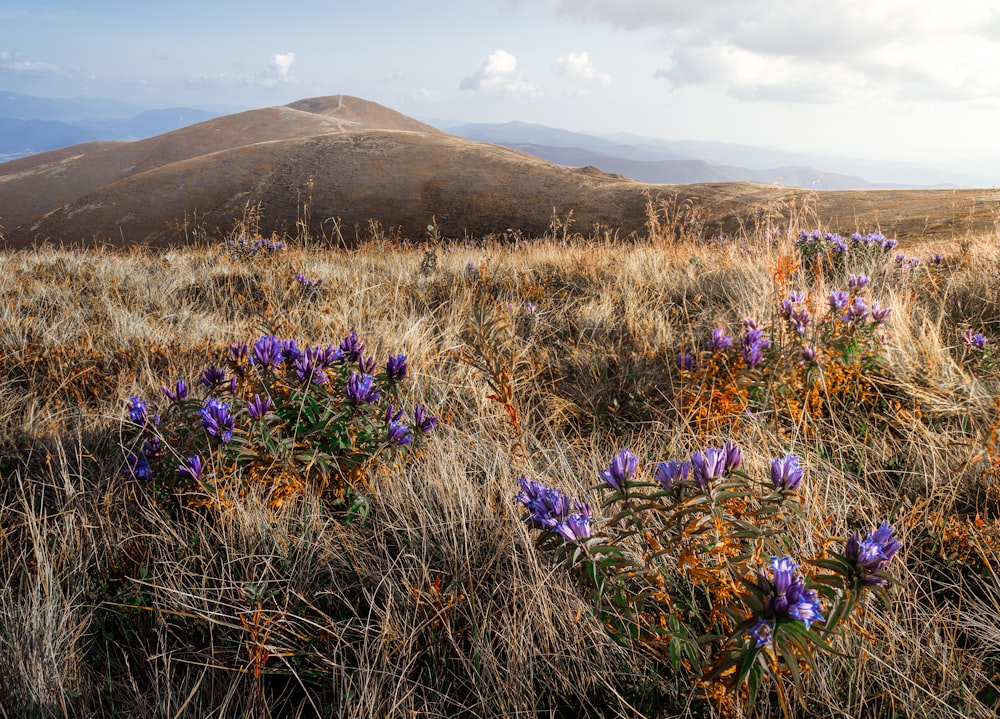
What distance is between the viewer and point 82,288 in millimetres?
5570

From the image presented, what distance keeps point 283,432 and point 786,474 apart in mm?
1763

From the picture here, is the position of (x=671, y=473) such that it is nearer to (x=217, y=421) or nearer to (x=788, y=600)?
(x=788, y=600)

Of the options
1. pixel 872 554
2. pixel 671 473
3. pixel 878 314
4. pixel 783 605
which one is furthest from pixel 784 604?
pixel 878 314

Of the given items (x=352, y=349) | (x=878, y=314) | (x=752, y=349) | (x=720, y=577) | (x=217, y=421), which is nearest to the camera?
(x=720, y=577)

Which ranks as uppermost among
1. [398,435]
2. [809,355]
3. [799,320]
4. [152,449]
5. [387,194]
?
[387,194]

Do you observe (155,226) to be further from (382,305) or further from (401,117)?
(401,117)

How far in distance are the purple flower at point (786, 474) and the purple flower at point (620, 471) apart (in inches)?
12.5

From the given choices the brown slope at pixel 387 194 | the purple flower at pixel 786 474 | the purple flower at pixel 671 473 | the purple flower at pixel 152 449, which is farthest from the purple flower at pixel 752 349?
the brown slope at pixel 387 194

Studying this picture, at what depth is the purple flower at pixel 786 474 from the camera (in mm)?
1226

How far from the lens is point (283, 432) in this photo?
2.17 m

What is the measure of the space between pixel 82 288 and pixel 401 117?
75.1m

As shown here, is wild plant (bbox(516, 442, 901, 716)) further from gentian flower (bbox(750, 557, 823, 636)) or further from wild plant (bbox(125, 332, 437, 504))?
wild plant (bbox(125, 332, 437, 504))

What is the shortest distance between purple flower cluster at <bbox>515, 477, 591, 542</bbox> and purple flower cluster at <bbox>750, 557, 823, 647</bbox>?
37 centimetres

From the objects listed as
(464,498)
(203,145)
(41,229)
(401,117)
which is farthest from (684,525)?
(401,117)
